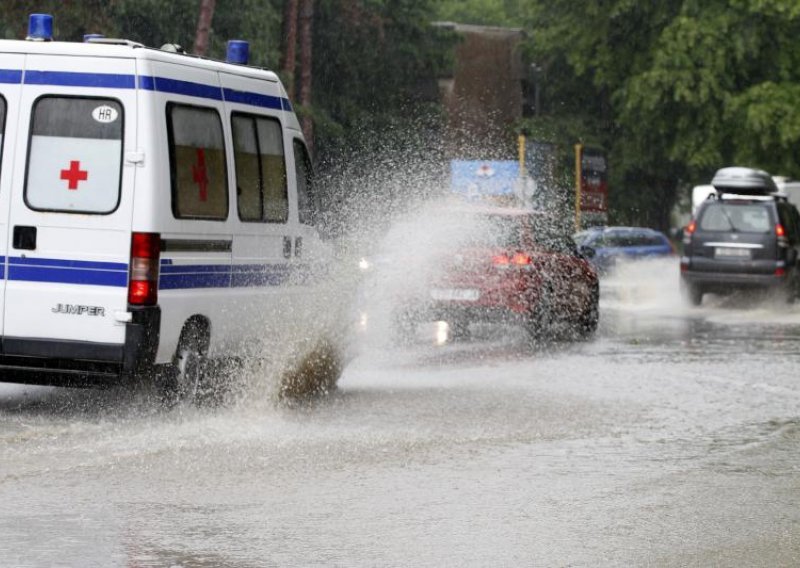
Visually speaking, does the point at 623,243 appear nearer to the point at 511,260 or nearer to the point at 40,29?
the point at 511,260

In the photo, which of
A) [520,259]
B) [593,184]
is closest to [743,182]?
[520,259]

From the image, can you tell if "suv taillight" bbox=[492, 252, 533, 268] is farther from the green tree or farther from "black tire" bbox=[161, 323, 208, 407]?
the green tree

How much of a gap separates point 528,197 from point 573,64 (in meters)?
12.5

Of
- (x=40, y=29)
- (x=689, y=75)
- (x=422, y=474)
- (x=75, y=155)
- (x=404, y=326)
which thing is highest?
(x=689, y=75)

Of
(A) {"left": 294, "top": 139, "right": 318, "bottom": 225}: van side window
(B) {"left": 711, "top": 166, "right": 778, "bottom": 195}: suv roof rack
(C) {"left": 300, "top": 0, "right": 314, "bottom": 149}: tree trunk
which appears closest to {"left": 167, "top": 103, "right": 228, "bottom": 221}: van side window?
(A) {"left": 294, "top": 139, "right": 318, "bottom": 225}: van side window

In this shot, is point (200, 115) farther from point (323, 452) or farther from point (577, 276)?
point (577, 276)

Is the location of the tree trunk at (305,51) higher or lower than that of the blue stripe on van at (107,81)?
higher

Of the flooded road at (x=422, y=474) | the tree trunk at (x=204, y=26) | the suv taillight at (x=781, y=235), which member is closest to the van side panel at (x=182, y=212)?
the flooded road at (x=422, y=474)

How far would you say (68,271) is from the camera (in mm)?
10844

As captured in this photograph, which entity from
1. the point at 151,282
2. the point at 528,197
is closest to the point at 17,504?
the point at 151,282

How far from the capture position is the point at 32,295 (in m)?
10.9

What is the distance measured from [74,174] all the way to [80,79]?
0.59m

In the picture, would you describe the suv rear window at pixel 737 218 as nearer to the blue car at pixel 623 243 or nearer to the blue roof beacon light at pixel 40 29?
the blue car at pixel 623 243

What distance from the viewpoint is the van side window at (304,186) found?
13.0 metres
